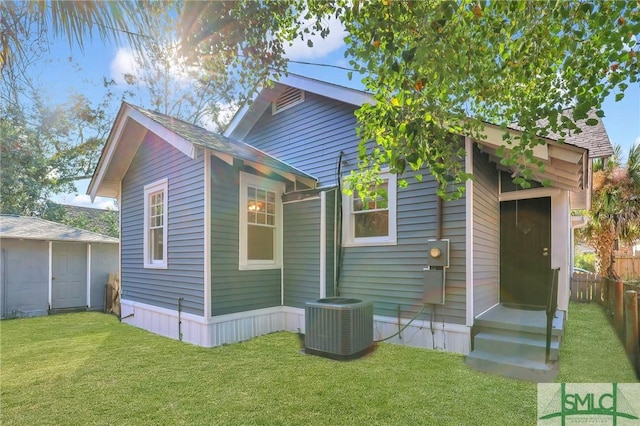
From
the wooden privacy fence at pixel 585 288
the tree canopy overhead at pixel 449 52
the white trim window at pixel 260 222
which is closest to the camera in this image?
the tree canopy overhead at pixel 449 52

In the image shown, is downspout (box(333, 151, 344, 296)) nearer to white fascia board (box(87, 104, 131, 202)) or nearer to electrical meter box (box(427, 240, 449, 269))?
electrical meter box (box(427, 240, 449, 269))

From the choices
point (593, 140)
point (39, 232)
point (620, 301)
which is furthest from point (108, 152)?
point (620, 301)

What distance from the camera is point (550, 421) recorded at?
3205 mm

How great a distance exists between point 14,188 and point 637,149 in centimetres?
2426

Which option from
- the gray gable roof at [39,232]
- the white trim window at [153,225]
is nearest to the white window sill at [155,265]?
the white trim window at [153,225]

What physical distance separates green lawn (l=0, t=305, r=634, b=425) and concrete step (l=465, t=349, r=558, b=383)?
0.16m

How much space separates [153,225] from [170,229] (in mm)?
1007

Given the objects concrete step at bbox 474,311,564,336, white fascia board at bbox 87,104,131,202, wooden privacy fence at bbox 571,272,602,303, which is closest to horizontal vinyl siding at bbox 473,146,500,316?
concrete step at bbox 474,311,564,336

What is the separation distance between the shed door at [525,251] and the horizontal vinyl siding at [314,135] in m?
3.27

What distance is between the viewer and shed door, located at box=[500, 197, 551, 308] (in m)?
6.62

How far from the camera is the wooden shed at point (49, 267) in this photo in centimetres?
916

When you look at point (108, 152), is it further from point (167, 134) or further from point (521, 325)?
point (521, 325)

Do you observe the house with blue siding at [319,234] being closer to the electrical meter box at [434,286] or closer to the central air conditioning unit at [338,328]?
the electrical meter box at [434,286]

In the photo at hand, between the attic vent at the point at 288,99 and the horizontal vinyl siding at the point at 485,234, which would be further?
the attic vent at the point at 288,99
